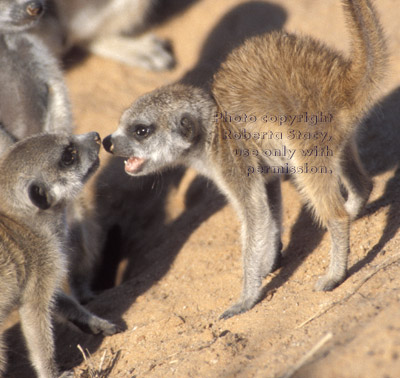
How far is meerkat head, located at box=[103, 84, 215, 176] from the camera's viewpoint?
13.8ft

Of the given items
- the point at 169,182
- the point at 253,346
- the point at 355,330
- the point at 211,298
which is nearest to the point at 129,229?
the point at 169,182

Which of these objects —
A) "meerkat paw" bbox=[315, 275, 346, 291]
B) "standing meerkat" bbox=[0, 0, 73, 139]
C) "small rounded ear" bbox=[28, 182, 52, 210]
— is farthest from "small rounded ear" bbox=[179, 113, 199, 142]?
"standing meerkat" bbox=[0, 0, 73, 139]

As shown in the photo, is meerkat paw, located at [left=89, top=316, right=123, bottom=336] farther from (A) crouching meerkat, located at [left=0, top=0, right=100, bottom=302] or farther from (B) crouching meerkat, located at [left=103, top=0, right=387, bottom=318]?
(B) crouching meerkat, located at [left=103, top=0, right=387, bottom=318]

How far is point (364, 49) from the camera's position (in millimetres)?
3625

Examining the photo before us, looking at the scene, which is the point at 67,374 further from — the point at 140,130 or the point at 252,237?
the point at 140,130

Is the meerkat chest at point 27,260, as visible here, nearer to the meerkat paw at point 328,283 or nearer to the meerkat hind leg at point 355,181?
the meerkat paw at point 328,283

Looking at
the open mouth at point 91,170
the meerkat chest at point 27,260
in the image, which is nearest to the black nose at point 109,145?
the open mouth at point 91,170

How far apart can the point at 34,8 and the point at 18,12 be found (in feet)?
0.51

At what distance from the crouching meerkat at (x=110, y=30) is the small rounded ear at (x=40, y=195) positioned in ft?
12.6

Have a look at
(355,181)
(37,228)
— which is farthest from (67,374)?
(355,181)

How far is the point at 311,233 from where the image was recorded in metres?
4.55

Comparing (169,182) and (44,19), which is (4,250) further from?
(44,19)

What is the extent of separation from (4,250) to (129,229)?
2622 millimetres

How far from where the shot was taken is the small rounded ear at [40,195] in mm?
3836
